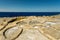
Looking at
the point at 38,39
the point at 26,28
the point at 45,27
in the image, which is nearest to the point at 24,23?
the point at 26,28

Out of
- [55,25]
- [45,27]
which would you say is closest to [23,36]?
[45,27]

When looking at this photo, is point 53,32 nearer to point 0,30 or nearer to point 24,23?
point 24,23

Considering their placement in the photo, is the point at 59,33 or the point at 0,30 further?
the point at 0,30

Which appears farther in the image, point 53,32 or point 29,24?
point 29,24

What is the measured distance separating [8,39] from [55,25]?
124 cm

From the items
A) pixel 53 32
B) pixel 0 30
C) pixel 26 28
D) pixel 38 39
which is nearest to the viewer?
pixel 38 39

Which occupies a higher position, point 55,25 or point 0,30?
point 55,25

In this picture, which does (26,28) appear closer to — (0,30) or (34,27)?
(34,27)

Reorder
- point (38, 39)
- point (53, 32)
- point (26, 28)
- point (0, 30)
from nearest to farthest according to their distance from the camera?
point (38, 39), point (53, 32), point (26, 28), point (0, 30)

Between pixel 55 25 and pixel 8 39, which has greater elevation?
pixel 55 25

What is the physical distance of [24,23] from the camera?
365cm

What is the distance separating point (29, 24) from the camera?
3525mm

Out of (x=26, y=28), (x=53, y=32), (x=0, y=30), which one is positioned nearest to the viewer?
(x=53, y=32)

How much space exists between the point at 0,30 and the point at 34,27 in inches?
36.4
